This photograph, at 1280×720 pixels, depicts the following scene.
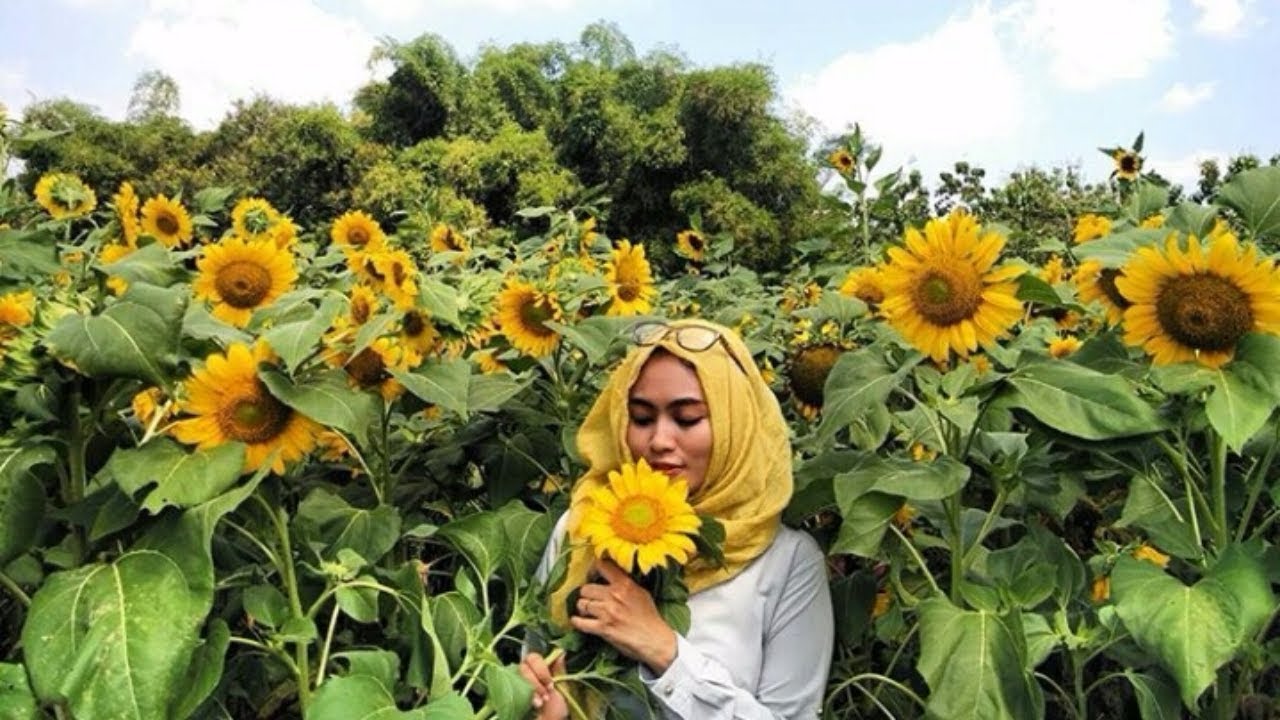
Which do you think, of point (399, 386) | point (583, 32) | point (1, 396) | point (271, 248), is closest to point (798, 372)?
point (399, 386)

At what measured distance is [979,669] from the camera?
3.97 feet

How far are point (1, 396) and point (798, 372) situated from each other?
3.58 feet

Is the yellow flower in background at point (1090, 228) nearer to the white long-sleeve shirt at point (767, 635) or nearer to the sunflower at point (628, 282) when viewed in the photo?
the sunflower at point (628, 282)

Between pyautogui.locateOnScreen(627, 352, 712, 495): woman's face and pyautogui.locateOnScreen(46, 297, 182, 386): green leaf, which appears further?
Result: pyautogui.locateOnScreen(627, 352, 712, 495): woman's face

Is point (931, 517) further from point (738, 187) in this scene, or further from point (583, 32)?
point (583, 32)

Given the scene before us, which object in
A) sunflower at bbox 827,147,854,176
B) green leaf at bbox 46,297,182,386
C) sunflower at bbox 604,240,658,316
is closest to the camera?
green leaf at bbox 46,297,182,386

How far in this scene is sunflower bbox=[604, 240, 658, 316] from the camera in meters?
2.08

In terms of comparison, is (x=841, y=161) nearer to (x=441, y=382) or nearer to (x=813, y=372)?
(x=813, y=372)

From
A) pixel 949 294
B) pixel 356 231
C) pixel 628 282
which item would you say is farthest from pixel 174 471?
pixel 356 231

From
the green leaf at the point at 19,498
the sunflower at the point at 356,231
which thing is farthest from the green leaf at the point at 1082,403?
the sunflower at the point at 356,231

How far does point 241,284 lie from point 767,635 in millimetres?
892

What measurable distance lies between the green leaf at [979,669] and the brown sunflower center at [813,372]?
60 centimetres

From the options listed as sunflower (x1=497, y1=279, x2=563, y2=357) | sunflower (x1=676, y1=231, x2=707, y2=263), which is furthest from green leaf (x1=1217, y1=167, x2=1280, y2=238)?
sunflower (x1=676, y1=231, x2=707, y2=263)

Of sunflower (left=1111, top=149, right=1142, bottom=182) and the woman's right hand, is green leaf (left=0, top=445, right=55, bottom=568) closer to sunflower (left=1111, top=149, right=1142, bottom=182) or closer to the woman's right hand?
the woman's right hand
